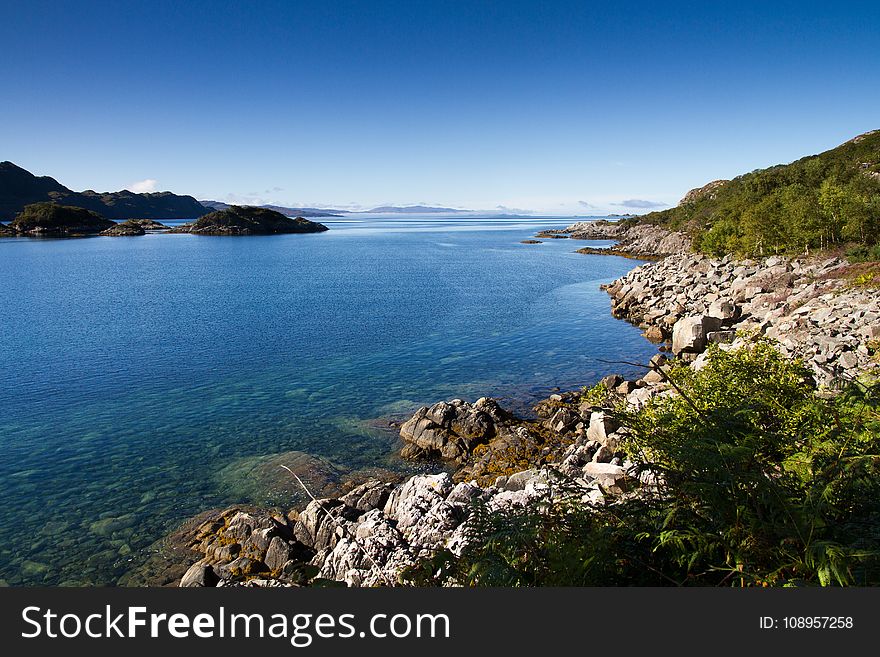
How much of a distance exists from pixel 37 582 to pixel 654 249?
12004 centimetres

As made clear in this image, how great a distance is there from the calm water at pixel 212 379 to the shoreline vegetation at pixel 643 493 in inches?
122

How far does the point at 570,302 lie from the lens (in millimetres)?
61844

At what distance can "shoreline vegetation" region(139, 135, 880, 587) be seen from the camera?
5965 mm

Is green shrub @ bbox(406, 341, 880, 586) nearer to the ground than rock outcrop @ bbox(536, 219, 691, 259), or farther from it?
nearer to the ground

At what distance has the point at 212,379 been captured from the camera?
108 feet

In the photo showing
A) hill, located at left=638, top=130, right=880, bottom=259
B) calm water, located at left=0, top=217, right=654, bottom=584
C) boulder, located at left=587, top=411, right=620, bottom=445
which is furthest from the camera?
hill, located at left=638, top=130, right=880, bottom=259

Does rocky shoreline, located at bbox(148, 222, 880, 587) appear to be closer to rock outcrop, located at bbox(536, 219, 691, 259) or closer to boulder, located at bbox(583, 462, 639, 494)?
boulder, located at bbox(583, 462, 639, 494)

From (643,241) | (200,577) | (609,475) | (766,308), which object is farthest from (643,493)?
(643,241)

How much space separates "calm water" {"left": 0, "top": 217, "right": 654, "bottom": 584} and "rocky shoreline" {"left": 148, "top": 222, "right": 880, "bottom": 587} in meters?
2.48

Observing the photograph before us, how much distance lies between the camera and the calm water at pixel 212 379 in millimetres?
19375

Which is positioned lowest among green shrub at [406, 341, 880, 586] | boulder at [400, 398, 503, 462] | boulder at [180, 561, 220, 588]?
boulder at [180, 561, 220, 588]

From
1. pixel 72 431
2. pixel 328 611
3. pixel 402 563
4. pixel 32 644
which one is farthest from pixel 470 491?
pixel 72 431

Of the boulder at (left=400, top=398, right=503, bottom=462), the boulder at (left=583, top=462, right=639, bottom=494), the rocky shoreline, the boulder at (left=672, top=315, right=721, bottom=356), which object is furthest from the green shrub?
the boulder at (left=672, top=315, right=721, bottom=356)

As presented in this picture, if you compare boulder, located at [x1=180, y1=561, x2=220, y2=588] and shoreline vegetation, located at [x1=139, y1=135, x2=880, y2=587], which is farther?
boulder, located at [x1=180, y1=561, x2=220, y2=588]
